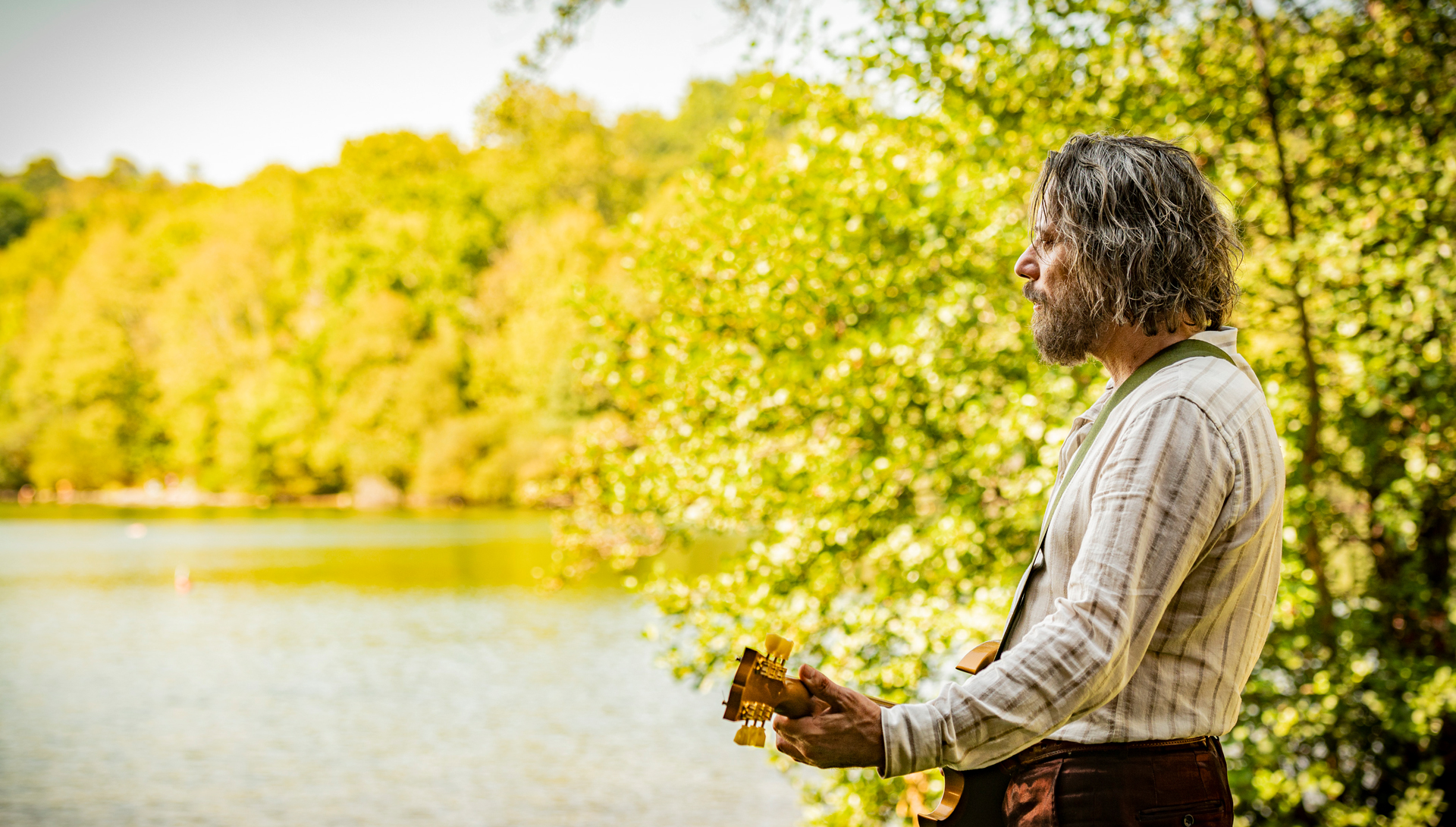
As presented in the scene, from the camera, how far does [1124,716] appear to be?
150 centimetres

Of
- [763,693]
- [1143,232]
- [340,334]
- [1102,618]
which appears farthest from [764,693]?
[340,334]

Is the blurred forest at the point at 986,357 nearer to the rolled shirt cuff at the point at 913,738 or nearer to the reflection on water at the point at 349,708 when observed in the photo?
the rolled shirt cuff at the point at 913,738

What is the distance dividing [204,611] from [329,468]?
33888 millimetres

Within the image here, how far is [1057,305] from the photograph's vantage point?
1.64 meters

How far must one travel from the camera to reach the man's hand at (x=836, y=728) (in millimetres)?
1394

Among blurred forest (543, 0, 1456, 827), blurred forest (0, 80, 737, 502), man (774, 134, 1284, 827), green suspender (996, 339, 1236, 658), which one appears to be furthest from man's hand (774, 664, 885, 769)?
blurred forest (0, 80, 737, 502)

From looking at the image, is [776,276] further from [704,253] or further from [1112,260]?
[1112,260]

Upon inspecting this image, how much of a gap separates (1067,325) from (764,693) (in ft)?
2.21

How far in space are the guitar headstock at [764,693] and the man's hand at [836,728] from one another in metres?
0.01

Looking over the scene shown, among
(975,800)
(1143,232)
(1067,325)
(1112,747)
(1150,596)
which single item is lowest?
(975,800)

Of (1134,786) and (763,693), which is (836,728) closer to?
(763,693)

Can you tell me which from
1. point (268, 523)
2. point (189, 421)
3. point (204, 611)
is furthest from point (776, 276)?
point (189, 421)

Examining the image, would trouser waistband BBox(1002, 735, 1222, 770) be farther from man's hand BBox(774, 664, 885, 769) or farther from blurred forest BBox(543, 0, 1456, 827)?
blurred forest BBox(543, 0, 1456, 827)

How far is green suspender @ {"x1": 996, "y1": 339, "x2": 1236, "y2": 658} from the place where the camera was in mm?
1534
